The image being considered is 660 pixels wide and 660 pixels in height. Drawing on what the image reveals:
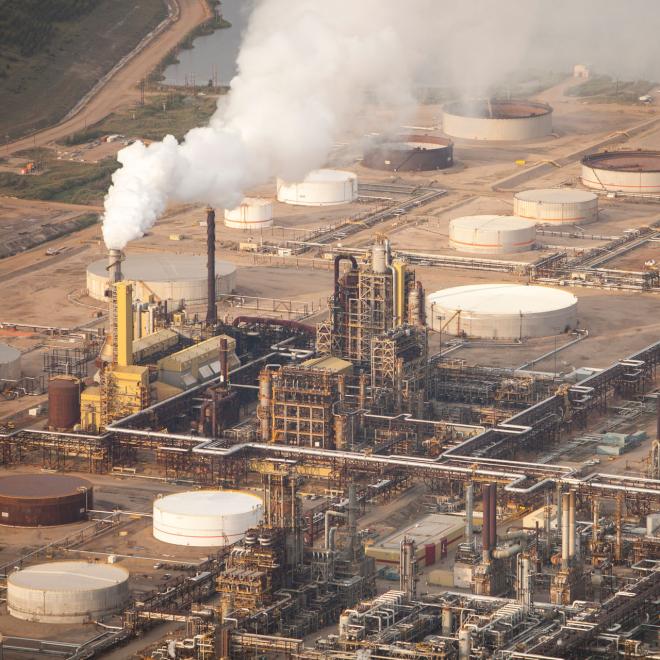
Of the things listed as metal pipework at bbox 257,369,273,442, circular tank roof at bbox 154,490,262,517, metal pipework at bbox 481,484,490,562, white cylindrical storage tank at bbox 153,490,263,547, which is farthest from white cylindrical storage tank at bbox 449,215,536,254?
metal pipework at bbox 481,484,490,562

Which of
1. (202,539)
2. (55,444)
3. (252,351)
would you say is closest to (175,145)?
(252,351)

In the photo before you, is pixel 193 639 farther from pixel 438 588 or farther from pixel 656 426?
pixel 656 426

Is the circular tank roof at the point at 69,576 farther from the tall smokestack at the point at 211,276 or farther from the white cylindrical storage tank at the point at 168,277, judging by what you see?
the white cylindrical storage tank at the point at 168,277

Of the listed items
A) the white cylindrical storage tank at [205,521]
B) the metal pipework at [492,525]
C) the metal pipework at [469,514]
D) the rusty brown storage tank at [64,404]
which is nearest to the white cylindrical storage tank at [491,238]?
the rusty brown storage tank at [64,404]

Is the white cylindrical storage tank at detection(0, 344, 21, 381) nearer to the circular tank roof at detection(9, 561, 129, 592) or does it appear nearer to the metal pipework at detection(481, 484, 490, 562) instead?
the circular tank roof at detection(9, 561, 129, 592)

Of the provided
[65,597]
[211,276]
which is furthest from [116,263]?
[65,597]

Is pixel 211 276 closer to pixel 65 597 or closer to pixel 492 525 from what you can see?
pixel 492 525

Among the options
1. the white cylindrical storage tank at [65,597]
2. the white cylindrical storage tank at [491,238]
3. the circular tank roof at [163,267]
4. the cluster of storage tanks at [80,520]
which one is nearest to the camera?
the white cylindrical storage tank at [65,597]
